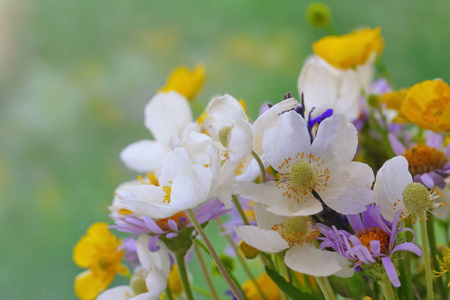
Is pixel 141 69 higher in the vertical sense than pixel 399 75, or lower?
higher

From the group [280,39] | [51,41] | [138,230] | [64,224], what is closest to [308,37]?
[280,39]

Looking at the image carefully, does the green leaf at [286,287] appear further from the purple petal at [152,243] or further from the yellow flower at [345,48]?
the yellow flower at [345,48]

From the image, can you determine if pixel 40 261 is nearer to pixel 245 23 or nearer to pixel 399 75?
pixel 245 23

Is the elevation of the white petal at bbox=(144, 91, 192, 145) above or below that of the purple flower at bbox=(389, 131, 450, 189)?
above

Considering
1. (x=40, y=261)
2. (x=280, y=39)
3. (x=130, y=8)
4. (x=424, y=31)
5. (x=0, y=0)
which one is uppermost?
(x=0, y=0)

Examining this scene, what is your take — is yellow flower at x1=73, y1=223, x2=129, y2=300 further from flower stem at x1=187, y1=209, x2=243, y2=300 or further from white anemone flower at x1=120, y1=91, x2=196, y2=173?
flower stem at x1=187, y1=209, x2=243, y2=300

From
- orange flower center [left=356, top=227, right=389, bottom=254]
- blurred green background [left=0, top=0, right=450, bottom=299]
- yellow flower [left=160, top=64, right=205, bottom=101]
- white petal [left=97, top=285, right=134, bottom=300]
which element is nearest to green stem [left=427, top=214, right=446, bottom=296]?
orange flower center [left=356, top=227, right=389, bottom=254]

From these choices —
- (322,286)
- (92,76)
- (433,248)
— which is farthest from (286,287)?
(92,76)

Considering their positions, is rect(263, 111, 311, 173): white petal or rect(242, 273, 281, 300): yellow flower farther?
rect(242, 273, 281, 300): yellow flower
